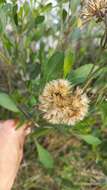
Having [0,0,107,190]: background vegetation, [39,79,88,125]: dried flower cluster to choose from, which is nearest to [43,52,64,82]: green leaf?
[0,0,107,190]: background vegetation

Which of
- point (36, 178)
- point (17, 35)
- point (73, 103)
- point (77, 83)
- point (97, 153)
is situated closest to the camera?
point (73, 103)

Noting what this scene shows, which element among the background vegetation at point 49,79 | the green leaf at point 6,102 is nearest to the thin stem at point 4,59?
the background vegetation at point 49,79

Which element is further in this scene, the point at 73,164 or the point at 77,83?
the point at 73,164

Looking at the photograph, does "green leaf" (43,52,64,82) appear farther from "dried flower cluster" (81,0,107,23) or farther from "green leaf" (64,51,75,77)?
"dried flower cluster" (81,0,107,23)

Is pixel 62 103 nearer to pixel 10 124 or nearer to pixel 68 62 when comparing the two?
pixel 68 62

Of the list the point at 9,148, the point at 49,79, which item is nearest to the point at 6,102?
the point at 49,79

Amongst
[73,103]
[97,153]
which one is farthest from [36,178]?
[73,103]

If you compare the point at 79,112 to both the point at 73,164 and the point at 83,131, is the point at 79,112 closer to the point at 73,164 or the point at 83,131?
the point at 83,131
